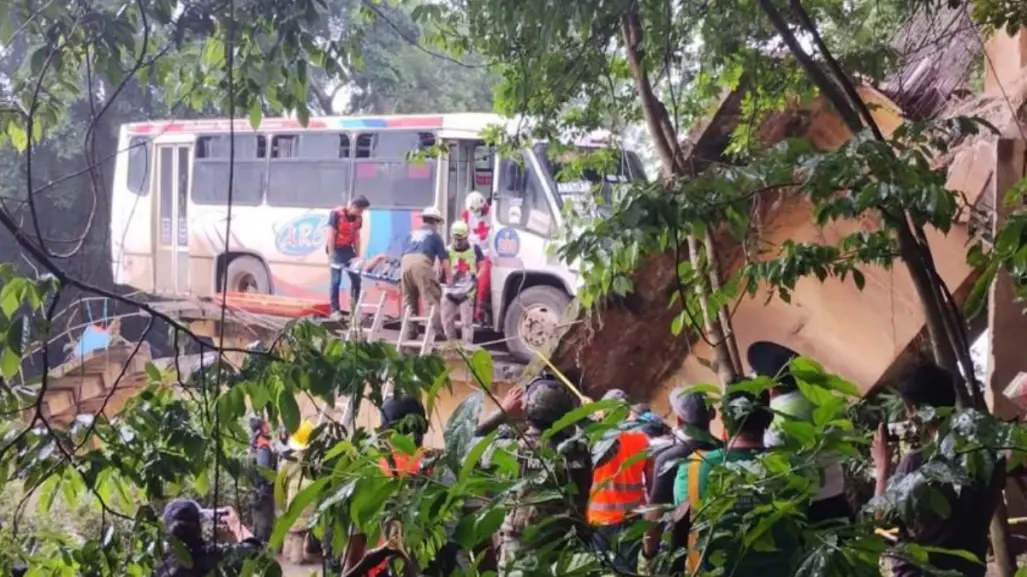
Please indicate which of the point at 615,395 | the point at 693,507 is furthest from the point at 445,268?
the point at 693,507

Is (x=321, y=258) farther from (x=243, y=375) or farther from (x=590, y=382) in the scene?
(x=243, y=375)

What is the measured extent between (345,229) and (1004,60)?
6996 millimetres

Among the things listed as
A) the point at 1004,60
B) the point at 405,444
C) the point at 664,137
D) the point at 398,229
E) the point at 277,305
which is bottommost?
the point at 277,305

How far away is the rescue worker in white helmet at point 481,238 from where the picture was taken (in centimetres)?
980

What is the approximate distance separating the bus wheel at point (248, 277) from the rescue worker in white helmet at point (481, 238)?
3.73 metres

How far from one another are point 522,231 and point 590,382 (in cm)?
361

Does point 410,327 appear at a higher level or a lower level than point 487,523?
lower

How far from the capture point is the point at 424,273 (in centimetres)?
892

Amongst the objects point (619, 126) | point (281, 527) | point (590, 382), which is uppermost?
point (619, 126)

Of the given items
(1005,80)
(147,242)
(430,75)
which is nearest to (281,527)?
(1005,80)

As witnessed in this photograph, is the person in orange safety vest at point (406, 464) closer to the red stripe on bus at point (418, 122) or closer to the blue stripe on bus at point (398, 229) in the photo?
the red stripe on bus at point (418, 122)

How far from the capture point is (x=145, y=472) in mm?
2256

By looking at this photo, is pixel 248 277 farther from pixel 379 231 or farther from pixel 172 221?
pixel 379 231

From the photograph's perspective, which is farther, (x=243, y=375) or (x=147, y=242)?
(x=147, y=242)
